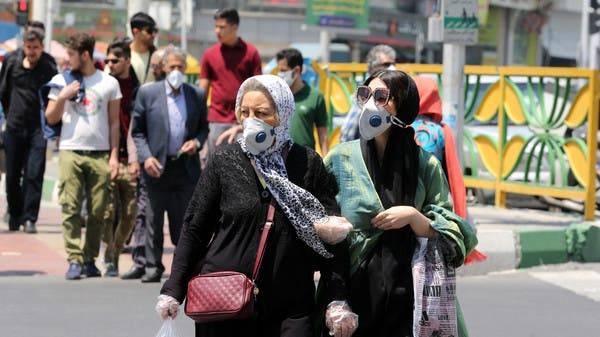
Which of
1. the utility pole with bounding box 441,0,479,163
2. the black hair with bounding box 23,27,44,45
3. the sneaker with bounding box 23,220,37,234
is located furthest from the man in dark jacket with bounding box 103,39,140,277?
the utility pole with bounding box 441,0,479,163

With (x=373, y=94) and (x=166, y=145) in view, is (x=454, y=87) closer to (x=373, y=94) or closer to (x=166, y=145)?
(x=166, y=145)

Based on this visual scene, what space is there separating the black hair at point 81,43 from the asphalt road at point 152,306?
5.47 feet

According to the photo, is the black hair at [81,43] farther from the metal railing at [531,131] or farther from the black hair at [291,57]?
the metal railing at [531,131]

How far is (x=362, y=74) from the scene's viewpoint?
58.4ft

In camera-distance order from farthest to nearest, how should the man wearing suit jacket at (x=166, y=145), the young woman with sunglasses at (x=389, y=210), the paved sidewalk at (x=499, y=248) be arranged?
the paved sidewalk at (x=499, y=248), the man wearing suit jacket at (x=166, y=145), the young woman with sunglasses at (x=389, y=210)

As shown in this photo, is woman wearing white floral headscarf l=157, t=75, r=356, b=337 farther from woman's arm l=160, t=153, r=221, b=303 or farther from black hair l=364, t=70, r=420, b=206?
black hair l=364, t=70, r=420, b=206

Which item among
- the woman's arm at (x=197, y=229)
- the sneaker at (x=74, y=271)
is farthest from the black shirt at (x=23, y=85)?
the woman's arm at (x=197, y=229)

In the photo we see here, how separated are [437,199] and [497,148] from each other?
10761 millimetres

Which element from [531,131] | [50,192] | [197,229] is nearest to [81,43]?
[197,229]

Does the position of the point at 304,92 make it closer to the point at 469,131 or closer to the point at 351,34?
the point at 469,131

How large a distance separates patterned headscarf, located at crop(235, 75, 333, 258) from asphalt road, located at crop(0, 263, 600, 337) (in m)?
3.74

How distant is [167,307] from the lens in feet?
17.3

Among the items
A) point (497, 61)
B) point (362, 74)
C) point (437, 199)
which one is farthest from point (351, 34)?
point (437, 199)

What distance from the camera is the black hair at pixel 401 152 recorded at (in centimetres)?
533
